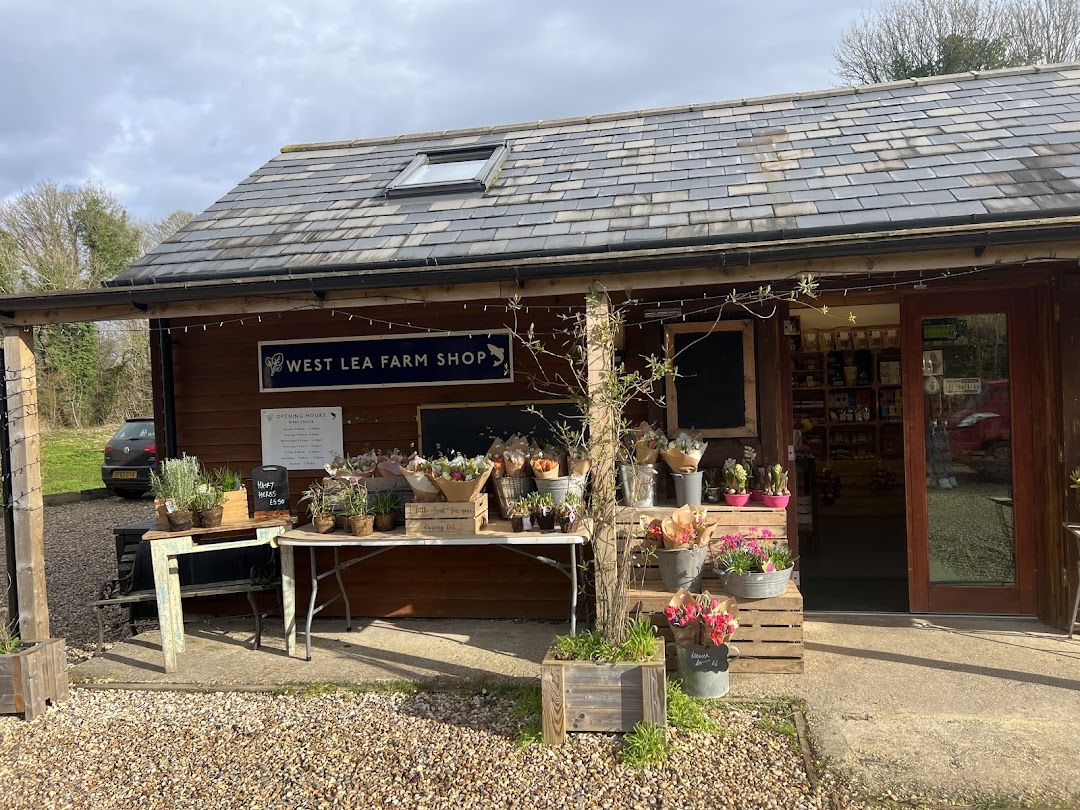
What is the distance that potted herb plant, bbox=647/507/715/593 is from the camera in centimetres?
430

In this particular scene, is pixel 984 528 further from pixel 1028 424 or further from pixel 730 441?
pixel 730 441

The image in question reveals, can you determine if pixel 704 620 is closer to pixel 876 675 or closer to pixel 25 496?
pixel 876 675

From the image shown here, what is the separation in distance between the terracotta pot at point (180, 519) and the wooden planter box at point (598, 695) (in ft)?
8.63

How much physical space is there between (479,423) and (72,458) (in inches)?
602

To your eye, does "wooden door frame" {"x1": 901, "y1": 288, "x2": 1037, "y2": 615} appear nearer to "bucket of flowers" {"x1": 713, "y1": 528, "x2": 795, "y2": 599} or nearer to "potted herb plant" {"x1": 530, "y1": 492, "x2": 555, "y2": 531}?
"bucket of flowers" {"x1": 713, "y1": 528, "x2": 795, "y2": 599}

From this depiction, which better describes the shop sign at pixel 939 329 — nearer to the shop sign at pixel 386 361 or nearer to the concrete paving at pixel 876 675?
the concrete paving at pixel 876 675

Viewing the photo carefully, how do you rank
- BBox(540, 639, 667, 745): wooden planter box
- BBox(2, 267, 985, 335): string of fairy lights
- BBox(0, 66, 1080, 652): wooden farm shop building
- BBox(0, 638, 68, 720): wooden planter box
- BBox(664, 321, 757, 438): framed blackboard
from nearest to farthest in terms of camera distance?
1. BBox(540, 639, 667, 745): wooden planter box
2. BBox(0, 638, 68, 720): wooden planter box
3. BBox(0, 66, 1080, 652): wooden farm shop building
4. BBox(2, 267, 985, 335): string of fairy lights
5. BBox(664, 321, 757, 438): framed blackboard

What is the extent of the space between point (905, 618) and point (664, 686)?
8.37 ft

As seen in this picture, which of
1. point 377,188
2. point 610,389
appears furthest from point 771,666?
point 377,188

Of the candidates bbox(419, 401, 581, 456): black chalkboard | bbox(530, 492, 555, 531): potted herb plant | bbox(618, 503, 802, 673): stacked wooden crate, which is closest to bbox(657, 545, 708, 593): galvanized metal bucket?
bbox(618, 503, 802, 673): stacked wooden crate

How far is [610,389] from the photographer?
3.79 meters

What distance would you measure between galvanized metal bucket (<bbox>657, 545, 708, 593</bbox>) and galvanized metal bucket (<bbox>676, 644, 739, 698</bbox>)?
48cm

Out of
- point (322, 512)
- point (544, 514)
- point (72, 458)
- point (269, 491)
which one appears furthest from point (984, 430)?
point (72, 458)

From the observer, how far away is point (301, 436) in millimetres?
5906
